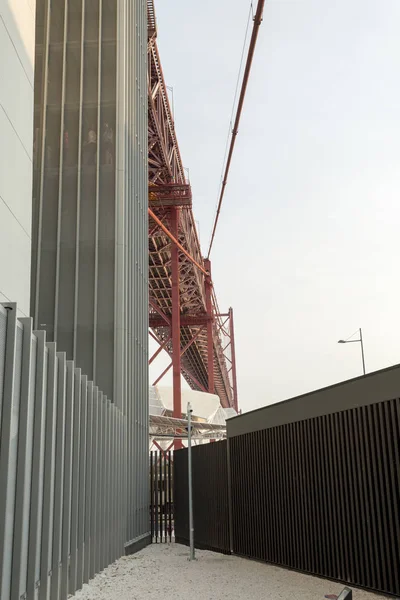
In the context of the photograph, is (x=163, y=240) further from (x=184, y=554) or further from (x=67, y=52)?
(x=184, y=554)

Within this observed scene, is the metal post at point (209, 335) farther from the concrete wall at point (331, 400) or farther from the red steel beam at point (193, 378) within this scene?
the concrete wall at point (331, 400)

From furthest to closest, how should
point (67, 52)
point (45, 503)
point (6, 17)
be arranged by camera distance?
point (67, 52)
point (6, 17)
point (45, 503)

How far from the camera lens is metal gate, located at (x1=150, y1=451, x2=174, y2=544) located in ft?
72.3

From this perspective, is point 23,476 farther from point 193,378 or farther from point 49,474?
point 193,378

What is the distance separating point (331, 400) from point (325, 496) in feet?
5.84

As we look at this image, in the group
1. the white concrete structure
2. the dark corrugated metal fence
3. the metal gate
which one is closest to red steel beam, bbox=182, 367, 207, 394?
the metal gate

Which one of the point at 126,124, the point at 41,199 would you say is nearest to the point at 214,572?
the point at 41,199

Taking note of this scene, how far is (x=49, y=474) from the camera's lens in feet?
23.2

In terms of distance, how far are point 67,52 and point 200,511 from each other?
1437cm

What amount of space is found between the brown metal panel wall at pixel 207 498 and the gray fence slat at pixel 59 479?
416 inches

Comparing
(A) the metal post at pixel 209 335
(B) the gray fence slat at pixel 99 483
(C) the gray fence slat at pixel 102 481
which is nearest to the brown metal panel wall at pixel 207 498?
(C) the gray fence slat at pixel 102 481

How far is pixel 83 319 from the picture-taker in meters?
18.0

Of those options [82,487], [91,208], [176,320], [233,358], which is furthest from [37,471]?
[233,358]

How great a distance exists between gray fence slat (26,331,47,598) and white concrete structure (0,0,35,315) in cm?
332
